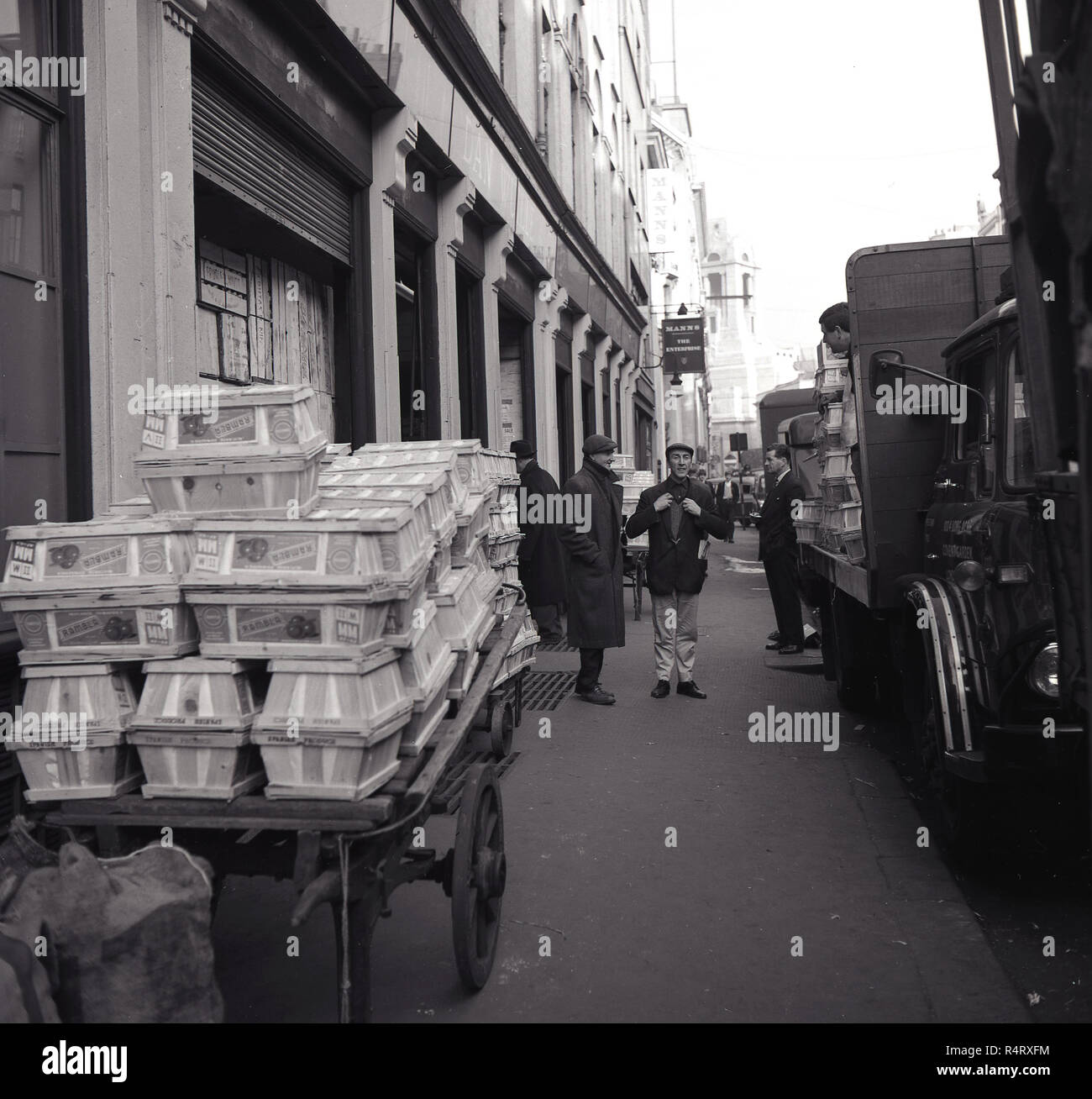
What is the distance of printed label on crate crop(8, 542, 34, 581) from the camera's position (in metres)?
3.40

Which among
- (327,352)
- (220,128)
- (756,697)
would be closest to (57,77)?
(220,128)

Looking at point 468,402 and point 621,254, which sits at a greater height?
point 621,254

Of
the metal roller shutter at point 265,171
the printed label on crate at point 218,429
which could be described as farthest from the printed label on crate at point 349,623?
the metal roller shutter at point 265,171

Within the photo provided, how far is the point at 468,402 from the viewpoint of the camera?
1362cm

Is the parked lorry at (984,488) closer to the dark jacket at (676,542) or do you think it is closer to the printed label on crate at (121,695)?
the dark jacket at (676,542)

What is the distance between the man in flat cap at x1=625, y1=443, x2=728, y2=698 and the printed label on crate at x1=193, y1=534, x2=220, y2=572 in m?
5.88

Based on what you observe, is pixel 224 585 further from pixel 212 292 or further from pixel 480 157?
pixel 480 157

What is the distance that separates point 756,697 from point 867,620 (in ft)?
5.20

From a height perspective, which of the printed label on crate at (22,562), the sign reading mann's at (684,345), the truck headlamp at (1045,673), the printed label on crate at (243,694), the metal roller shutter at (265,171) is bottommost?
the truck headlamp at (1045,673)

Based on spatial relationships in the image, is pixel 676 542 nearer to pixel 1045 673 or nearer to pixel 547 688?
pixel 547 688

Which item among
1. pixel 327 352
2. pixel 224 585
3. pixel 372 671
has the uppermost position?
pixel 327 352

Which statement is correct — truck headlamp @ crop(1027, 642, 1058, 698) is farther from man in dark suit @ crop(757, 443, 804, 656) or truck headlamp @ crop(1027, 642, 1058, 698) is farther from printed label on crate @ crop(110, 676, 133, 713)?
man in dark suit @ crop(757, 443, 804, 656)

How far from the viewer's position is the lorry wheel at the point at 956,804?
195 inches

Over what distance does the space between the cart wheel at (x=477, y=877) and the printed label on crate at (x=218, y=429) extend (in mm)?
1461
